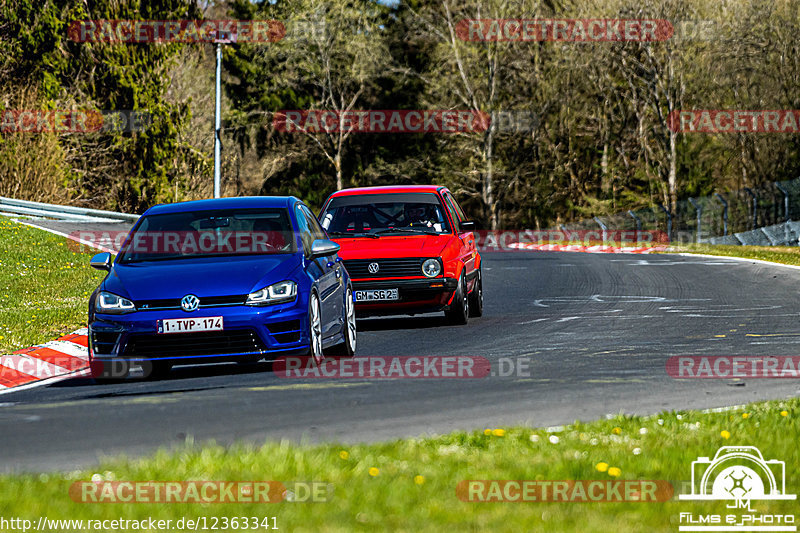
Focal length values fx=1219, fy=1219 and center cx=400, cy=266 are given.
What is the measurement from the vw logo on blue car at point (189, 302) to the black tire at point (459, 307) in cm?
526

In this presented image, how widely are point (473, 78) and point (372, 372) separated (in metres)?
49.4

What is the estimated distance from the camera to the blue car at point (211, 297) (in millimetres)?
10531

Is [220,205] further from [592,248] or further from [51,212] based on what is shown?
[592,248]

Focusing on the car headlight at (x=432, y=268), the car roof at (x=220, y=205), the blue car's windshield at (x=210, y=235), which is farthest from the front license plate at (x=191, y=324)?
the car headlight at (x=432, y=268)

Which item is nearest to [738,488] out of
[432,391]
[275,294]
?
[432,391]

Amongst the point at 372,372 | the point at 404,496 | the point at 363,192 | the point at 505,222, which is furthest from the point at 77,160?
the point at 404,496

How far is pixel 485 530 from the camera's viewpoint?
16.7 feet

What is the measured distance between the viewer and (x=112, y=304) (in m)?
10.7

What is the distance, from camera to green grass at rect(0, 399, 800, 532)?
532 cm

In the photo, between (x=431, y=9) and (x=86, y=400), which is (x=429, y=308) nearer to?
(x=86, y=400)

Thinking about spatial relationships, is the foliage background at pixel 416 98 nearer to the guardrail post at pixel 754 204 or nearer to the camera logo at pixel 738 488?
the guardrail post at pixel 754 204

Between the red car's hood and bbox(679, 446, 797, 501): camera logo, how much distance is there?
28.3 ft

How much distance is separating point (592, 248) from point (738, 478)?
35.7 m

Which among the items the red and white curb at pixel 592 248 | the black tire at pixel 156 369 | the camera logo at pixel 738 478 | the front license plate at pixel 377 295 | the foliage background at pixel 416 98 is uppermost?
the foliage background at pixel 416 98
